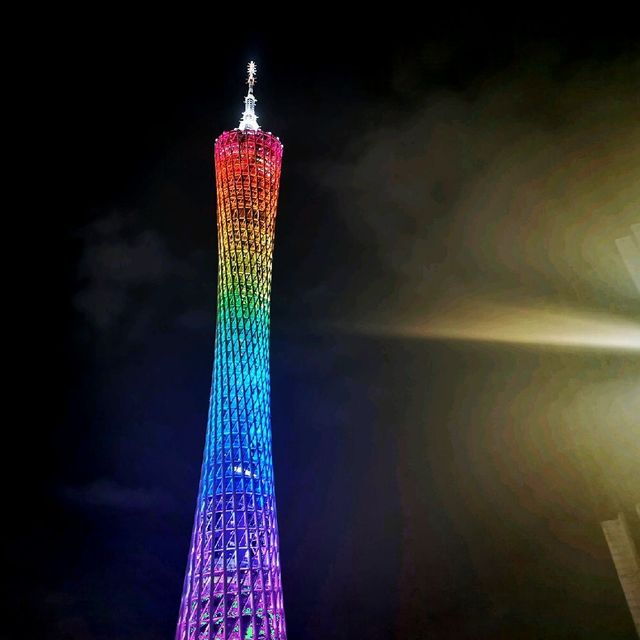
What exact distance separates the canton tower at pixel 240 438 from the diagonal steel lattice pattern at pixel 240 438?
46 mm

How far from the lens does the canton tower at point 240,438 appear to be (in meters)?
25.9

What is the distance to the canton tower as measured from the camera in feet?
85.1

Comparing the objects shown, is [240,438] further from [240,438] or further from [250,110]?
[250,110]

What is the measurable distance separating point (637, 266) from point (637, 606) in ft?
75.9

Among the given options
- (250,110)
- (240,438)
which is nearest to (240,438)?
(240,438)

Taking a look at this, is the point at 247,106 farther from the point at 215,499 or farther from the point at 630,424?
the point at 630,424

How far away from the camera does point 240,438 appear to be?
28375mm

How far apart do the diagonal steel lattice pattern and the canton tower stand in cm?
5

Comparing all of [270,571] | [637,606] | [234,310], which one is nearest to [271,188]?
[234,310]

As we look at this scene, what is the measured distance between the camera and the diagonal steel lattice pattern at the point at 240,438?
26.0m

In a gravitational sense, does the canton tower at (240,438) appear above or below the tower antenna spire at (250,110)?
below

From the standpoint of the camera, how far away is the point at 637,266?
10453 millimetres

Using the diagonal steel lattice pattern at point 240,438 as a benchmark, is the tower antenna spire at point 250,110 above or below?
above

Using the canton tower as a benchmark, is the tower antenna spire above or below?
above
